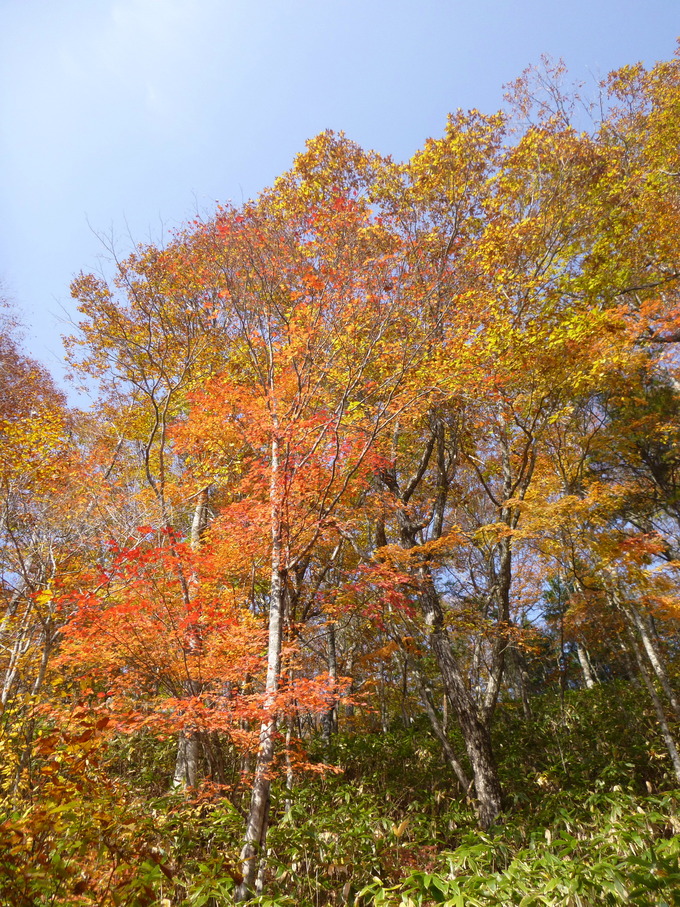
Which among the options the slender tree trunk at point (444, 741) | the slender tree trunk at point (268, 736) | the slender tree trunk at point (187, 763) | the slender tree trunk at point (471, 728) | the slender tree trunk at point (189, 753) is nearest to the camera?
the slender tree trunk at point (268, 736)

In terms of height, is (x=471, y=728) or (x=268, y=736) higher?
(x=471, y=728)

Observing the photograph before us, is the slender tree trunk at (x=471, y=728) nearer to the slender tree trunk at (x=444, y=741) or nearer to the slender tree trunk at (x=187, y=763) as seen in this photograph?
the slender tree trunk at (x=444, y=741)

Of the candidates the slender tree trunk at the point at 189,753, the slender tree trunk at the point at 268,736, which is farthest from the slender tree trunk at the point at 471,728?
the slender tree trunk at the point at 189,753

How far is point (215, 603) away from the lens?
23.4ft

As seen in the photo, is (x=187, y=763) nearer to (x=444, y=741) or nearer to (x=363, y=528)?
(x=444, y=741)

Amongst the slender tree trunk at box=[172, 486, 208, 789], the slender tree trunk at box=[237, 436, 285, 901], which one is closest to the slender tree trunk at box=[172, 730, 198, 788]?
the slender tree trunk at box=[172, 486, 208, 789]

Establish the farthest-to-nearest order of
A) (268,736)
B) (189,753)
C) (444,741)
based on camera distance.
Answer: (444,741)
(189,753)
(268,736)

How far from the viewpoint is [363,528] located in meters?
12.5

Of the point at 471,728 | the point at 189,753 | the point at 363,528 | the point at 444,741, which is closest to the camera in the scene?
the point at 471,728

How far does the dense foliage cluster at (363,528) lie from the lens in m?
5.58

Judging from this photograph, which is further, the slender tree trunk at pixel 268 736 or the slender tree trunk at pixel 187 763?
the slender tree trunk at pixel 187 763

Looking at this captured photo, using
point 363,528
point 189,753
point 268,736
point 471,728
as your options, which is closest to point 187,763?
point 189,753

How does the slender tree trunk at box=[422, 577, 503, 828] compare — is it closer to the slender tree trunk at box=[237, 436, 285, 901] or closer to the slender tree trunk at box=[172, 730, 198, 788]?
the slender tree trunk at box=[237, 436, 285, 901]

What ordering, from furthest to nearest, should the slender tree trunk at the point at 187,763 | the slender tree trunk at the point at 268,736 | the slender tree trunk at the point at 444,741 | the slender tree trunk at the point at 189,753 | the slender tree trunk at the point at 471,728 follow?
the slender tree trunk at the point at 444,741
the slender tree trunk at the point at 187,763
the slender tree trunk at the point at 471,728
the slender tree trunk at the point at 189,753
the slender tree trunk at the point at 268,736
